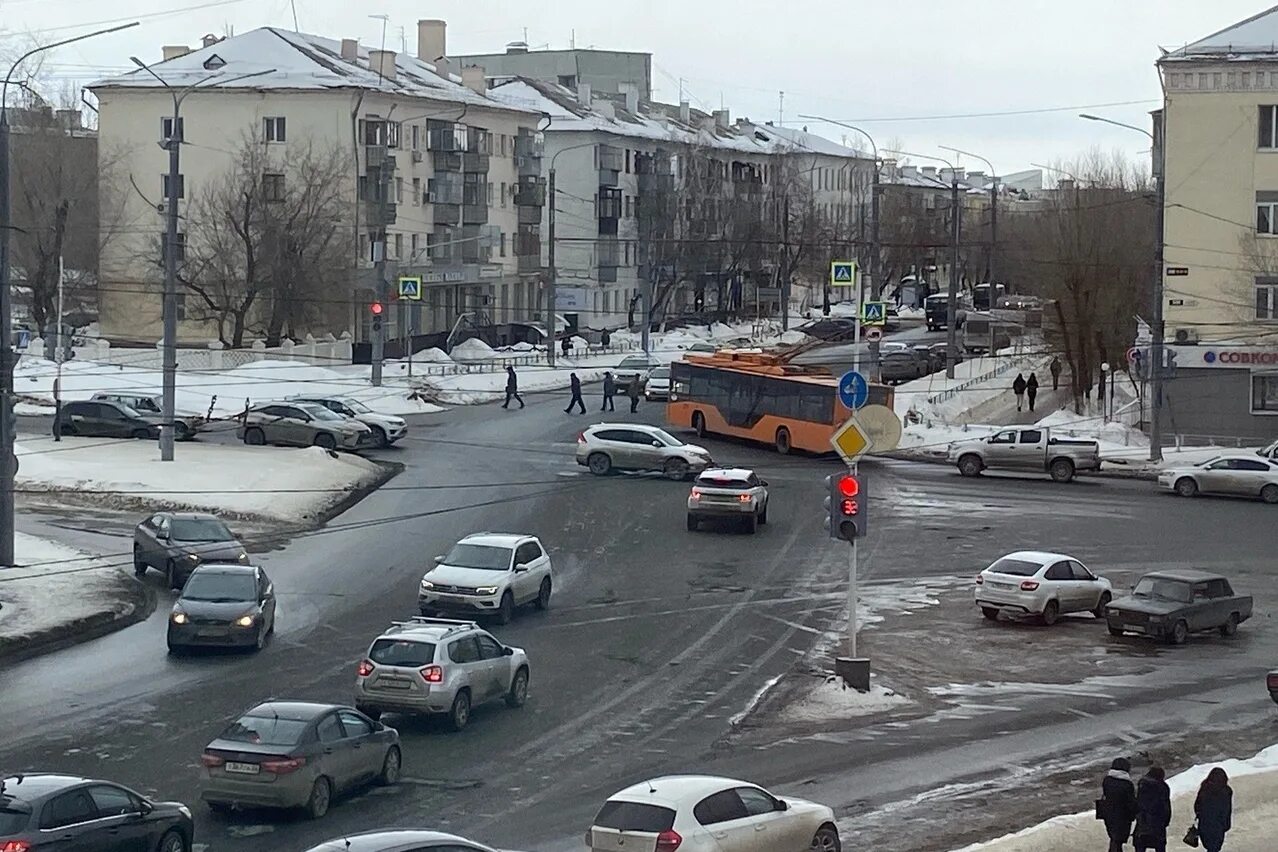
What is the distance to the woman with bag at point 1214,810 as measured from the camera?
49.6 ft

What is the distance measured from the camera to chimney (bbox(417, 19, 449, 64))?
103m

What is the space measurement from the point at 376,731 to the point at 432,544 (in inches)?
651

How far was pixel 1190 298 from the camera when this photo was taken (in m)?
55.4

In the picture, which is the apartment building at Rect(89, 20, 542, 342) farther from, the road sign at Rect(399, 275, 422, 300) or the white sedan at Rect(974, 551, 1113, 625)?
the white sedan at Rect(974, 551, 1113, 625)

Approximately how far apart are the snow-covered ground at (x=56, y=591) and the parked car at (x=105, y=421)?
49.0 feet

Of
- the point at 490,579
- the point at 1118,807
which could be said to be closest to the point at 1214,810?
the point at 1118,807

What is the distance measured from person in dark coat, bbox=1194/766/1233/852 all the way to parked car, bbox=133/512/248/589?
64.7ft

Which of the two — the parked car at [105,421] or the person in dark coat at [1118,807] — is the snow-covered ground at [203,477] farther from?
the person in dark coat at [1118,807]

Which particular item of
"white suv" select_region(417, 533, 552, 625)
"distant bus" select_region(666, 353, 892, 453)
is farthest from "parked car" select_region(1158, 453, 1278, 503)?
"white suv" select_region(417, 533, 552, 625)

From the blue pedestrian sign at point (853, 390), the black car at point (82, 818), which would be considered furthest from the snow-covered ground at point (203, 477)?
the black car at point (82, 818)

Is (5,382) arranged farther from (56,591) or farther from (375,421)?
(375,421)

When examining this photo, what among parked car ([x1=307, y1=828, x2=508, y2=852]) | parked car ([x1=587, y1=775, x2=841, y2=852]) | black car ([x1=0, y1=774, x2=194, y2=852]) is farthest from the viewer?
black car ([x1=0, y1=774, x2=194, y2=852])

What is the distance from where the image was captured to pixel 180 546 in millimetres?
30984

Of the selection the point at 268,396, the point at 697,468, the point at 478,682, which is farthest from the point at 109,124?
the point at 478,682
